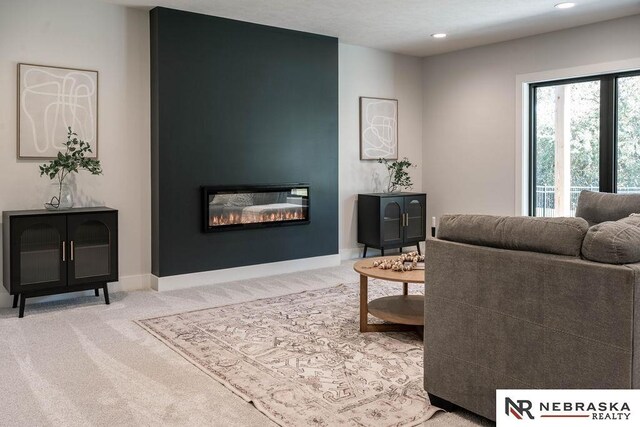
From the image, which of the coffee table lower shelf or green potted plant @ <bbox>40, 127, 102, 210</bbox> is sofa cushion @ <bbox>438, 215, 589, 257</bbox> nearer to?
the coffee table lower shelf

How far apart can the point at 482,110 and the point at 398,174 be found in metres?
1.29

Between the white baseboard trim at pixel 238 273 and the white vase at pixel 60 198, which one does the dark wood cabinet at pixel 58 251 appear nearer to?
the white vase at pixel 60 198

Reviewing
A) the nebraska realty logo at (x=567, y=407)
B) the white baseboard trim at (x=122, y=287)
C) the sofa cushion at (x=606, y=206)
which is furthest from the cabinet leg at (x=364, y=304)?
the white baseboard trim at (x=122, y=287)

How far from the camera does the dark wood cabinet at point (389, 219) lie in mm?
6367

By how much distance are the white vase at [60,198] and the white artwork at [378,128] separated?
3475 millimetres

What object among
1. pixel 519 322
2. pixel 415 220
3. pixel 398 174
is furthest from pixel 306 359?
pixel 398 174

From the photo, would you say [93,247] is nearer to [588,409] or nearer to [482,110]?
[588,409]

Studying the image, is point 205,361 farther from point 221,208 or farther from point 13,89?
point 13,89

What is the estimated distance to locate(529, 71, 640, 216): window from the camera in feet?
18.0

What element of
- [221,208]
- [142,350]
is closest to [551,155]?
[221,208]

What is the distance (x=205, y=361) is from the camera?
3082mm

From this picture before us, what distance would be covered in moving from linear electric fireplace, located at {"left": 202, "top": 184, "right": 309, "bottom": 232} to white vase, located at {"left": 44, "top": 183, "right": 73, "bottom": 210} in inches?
46.5

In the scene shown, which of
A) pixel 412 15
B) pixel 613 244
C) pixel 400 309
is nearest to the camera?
pixel 613 244

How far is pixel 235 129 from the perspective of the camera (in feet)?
17.4
